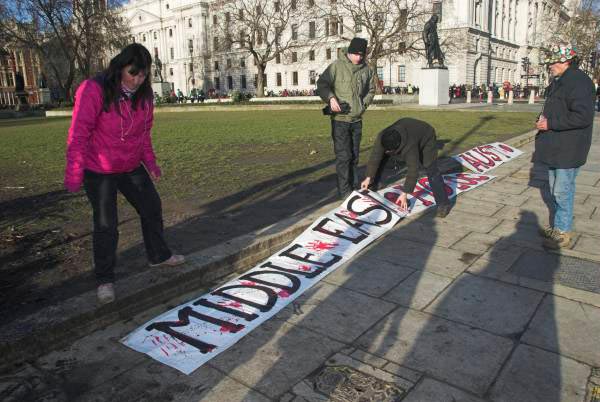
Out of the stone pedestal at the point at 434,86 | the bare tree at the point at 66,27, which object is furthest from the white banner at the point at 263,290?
the bare tree at the point at 66,27

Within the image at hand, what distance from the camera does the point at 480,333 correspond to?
285cm

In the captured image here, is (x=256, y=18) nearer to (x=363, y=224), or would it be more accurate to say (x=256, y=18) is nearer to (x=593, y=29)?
(x=593, y=29)

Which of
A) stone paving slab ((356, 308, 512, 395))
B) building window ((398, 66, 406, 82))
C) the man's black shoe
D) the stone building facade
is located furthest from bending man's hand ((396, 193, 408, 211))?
building window ((398, 66, 406, 82))

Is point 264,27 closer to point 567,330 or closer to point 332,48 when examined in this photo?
point 332,48

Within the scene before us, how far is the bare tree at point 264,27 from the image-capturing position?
156 feet

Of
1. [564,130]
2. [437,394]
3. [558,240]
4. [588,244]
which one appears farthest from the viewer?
[588,244]

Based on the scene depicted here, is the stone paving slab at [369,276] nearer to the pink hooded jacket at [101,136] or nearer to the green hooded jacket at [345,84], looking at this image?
the pink hooded jacket at [101,136]

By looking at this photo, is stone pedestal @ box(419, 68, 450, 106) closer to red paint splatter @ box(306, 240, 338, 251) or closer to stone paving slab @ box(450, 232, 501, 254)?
stone paving slab @ box(450, 232, 501, 254)

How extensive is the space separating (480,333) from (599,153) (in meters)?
8.80

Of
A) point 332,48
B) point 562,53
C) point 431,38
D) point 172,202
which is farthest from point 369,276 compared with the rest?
point 332,48

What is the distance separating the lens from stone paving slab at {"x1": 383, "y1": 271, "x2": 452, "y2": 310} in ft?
10.7

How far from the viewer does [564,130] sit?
13.4ft

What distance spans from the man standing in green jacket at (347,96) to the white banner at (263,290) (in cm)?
63

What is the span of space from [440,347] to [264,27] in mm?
55061
